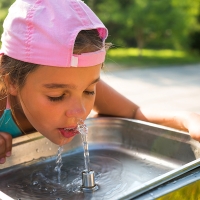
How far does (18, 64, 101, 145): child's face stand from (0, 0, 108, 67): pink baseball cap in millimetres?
19

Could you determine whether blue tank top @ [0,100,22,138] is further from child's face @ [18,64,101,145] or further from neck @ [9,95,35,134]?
child's face @ [18,64,101,145]

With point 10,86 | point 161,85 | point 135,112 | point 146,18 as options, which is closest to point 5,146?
point 10,86

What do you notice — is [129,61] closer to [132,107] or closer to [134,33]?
[134,33]

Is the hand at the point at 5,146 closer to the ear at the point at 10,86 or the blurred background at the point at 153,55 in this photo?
the ear at the point at 10,86

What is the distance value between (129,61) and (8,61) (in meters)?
4.47

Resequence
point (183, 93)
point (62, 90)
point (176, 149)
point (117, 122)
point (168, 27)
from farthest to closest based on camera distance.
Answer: point (168, 27), point (183, 93), point (117, 122), point (176, 149), point (62, 90)

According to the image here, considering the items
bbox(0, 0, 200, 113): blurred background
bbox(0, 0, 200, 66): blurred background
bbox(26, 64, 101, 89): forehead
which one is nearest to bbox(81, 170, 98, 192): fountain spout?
bbox(26, 64, 101, 89): forehead

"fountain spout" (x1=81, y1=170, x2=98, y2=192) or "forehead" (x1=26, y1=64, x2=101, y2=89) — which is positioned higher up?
"forehead" (x1=26, y1=64, x2=101, y2=89)

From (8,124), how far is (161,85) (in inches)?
110

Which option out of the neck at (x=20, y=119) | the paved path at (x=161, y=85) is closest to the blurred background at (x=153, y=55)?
the paved path at (x=161, y=85)

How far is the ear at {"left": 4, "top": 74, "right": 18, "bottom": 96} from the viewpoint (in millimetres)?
830

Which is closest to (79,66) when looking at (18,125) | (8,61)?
(8,61)

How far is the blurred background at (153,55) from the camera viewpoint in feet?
10.5

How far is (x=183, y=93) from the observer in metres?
3.24
